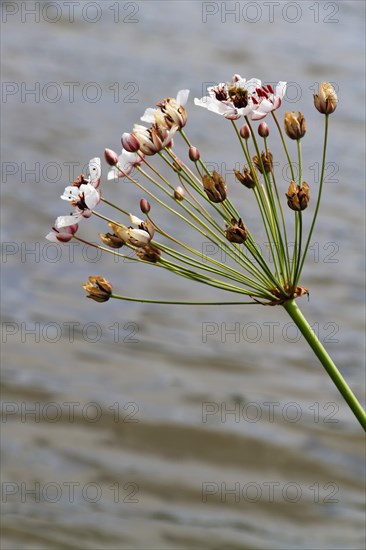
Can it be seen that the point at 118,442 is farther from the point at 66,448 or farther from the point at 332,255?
the point at 332,255

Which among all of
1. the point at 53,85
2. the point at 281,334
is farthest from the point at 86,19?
the point at 281,334

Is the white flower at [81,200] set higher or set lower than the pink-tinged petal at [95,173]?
lower

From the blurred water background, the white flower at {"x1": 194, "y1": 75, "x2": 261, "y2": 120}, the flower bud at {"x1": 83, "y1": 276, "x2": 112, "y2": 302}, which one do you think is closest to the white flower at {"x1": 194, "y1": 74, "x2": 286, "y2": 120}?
the white flower at {"x1": 194, "y1": 75, "x2": 261, "y2": 120}

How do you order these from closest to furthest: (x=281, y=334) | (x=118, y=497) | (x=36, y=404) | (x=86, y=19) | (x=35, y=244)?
(x=118, y=497), (x=36, y=404), (x=281, y=334), (x=35, y=244), (x=86, y=19)

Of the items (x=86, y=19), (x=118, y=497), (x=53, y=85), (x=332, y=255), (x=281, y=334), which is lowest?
(x=118, y=497)

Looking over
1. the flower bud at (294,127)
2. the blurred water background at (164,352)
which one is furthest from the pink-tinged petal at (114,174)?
the blurred water background at (164,352)

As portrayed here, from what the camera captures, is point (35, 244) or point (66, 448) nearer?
point (66, 448)

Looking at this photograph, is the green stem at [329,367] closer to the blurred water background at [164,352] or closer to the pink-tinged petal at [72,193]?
the pink-tinged petal at [72,193]

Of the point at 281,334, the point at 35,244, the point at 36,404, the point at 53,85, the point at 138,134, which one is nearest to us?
the point at 138,134
